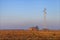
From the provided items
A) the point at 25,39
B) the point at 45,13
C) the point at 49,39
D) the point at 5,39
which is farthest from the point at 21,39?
the point at 45,13

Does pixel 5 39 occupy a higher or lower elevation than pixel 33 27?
lower

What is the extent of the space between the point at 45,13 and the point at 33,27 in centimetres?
241

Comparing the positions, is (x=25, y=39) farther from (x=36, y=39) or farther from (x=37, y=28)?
(x=37, y=28)

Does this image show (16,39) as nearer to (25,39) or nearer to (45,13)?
(25,39)

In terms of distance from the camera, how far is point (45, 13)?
2111 cm

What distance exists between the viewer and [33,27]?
22156 mm

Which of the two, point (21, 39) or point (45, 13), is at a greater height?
point (45, 13)

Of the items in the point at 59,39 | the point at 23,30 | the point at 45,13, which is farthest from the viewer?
the point at 45,13

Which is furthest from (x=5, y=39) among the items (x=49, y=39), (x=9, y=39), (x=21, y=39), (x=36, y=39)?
(x=49, y=39)

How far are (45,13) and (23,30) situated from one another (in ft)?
11.4

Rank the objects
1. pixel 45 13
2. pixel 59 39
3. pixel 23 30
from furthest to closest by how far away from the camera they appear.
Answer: pixel 45 13
pixel 23 30
pixel 59 39

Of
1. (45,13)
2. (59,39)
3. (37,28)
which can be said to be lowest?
(59,39)

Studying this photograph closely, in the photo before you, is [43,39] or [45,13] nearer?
[43,39]

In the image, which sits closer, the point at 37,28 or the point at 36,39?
the point at 36,39
